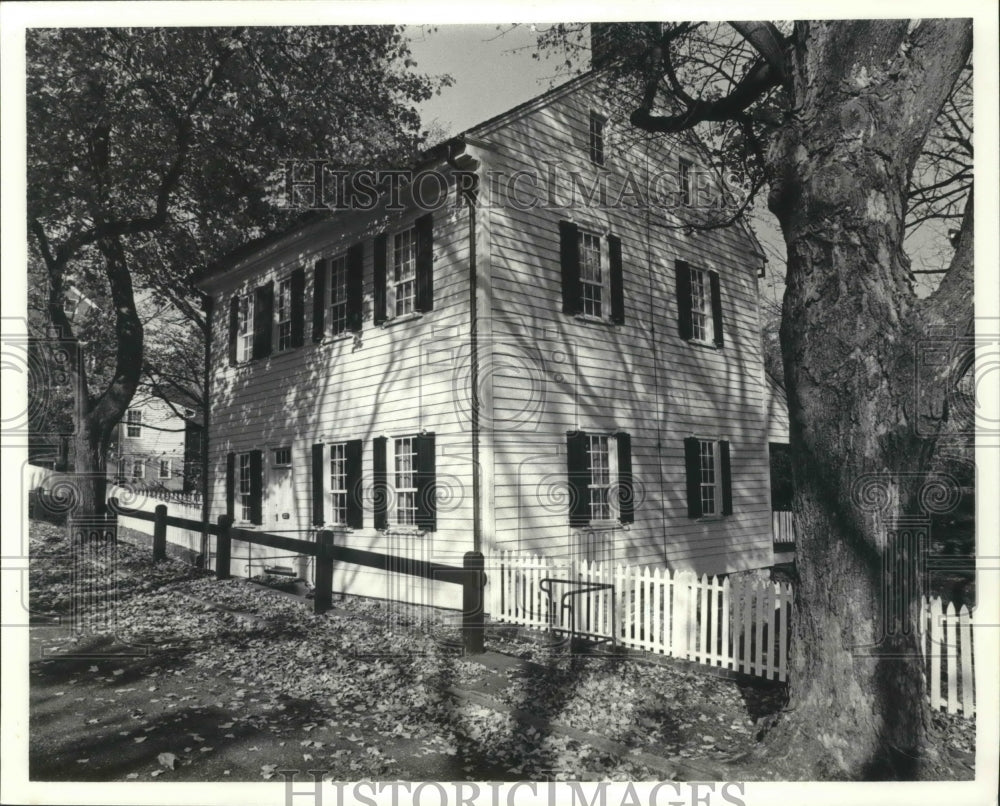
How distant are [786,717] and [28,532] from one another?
16.7 ft

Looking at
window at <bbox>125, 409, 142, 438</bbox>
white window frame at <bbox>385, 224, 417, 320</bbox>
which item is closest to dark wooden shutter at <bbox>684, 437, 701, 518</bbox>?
white window frame at <bbox>385, 224, 417, 320</bbox>

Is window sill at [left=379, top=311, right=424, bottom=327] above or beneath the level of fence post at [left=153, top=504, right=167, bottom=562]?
above

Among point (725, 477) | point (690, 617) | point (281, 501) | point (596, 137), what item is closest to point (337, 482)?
point (281, 501)

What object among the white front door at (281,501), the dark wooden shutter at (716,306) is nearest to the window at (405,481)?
the white front door at (281,501)

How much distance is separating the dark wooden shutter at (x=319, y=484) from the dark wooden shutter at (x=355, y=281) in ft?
6.15

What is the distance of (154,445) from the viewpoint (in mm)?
6789

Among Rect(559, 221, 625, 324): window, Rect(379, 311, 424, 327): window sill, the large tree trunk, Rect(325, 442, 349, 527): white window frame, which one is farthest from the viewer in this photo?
Rect(325, 442, 349, 527): white window frame

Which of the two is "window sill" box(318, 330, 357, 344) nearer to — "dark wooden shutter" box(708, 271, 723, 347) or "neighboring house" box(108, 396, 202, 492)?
"neighboring house" box(108, 396, 202, 492)

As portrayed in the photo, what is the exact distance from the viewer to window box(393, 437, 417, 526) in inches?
348

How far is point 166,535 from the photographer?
747cm

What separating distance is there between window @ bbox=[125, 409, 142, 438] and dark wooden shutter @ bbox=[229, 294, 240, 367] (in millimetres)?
3306

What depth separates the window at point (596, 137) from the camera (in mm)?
8852

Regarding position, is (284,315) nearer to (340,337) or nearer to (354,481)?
(340,337)

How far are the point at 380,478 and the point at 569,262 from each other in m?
3.89
